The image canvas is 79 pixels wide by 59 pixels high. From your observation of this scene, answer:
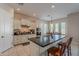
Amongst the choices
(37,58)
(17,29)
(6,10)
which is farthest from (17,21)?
(37,58)

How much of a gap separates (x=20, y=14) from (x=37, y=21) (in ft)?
7.32

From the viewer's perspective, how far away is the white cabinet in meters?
4.25

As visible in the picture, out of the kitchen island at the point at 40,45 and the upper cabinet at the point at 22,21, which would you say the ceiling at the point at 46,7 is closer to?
the upper cabinet at the point at 22,21

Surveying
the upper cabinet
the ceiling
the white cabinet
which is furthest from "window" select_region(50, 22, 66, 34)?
the white cabinet

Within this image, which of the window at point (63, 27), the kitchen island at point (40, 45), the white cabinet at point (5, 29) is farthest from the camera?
the window at point (63, 27)

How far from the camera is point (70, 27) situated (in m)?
7.60

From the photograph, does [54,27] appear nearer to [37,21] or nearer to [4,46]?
[37,21]

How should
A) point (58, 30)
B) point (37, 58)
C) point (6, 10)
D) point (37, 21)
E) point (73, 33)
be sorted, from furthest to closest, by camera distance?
point (58, 30) < point (37, 21) < point (73, 33) < point (6, 10) < point (37, 58)

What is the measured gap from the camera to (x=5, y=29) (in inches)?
179

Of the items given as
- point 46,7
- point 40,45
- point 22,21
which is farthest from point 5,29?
point 40,45

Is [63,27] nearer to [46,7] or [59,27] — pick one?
[59,27]

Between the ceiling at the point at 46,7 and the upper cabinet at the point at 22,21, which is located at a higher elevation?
the ceiling at the point at 46,7

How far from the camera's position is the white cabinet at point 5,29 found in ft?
14.0

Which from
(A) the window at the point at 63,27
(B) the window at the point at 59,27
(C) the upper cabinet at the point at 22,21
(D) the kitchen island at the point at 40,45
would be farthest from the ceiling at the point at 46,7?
(B) the window at the point at 59,27
